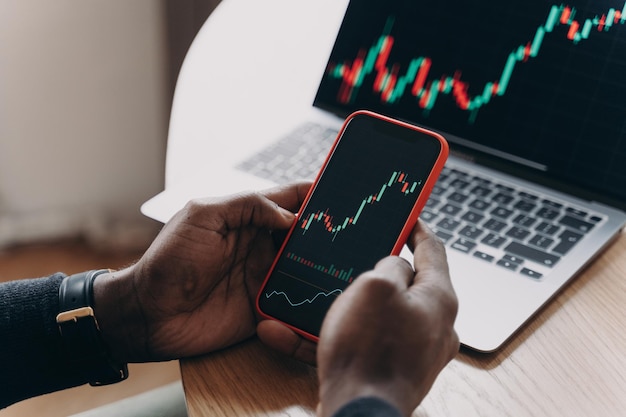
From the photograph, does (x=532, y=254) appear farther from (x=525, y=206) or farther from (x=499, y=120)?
(x=499, y=120)

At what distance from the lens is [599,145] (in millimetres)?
766

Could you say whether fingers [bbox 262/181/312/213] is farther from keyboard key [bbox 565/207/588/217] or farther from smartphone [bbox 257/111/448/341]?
keyboard key [bbox 565/207/588/217]

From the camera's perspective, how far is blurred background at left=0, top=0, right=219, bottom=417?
1409 millimetres

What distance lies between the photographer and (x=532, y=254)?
68 cm

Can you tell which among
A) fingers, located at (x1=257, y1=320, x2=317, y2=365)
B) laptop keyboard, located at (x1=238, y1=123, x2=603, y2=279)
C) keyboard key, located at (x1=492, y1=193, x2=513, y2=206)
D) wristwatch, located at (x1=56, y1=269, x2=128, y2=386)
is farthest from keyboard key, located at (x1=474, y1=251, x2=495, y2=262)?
wristwatch, located at (x1=56, y1=269, x2=128, y2=386)

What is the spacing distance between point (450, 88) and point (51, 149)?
104cm

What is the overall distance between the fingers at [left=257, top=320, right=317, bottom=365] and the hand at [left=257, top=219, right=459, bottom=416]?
87mm

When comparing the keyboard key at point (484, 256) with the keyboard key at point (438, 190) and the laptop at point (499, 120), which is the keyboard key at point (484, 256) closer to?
the laptop at point (499, 120)

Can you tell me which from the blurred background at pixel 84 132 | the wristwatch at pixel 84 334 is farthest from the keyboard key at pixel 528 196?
the blurred background at pixel 84 132

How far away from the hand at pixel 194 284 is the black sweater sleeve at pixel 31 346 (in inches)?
1.7

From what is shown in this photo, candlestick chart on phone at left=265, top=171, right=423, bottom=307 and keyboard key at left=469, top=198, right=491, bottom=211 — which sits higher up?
keyboard key at left=469, top=198, right=491, bottom=211

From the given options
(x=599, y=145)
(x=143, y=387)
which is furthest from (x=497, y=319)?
(x=143, y=387)

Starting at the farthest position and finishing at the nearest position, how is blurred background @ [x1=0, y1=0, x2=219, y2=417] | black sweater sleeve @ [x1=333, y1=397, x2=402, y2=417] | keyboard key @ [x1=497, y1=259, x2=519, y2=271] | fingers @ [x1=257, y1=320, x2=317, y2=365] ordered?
blurred background @ [x1=0, y1=0, x2=219, y2=417] → keyboard key @ [x1=497, y1=259, x2=519, y2=271] → fingers @ [x1=257, y1=320, x2=317, y2=365] → black sweater sleeve @ [x1=333, y1=397, x2=402, y2=417]

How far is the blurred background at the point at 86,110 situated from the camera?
1.42 metres
